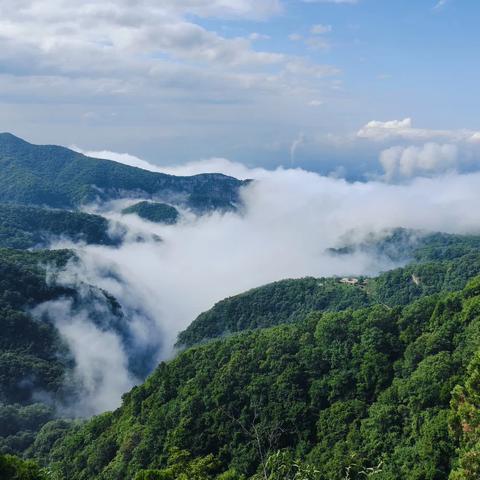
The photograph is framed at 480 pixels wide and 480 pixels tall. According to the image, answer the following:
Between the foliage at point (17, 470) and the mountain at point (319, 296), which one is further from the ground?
the foliage at point (17, 470)

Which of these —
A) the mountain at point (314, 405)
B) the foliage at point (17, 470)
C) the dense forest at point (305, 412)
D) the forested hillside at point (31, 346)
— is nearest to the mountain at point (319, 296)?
the forested hillside at point (31, 346)

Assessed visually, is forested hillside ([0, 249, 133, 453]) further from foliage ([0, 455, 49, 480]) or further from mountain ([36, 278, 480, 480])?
foliage ([0, 455, 49, 480])

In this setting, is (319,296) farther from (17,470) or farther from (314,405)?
(17,470)

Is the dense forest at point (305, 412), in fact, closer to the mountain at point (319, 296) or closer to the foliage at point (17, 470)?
the foliage at point (17, 470)

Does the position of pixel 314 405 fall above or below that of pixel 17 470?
below

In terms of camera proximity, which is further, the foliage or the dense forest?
the dense forest

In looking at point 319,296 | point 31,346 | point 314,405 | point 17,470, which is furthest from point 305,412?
point 31,346

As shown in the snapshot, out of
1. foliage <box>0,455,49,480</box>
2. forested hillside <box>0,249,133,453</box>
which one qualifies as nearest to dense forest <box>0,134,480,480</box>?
foliage <box>0,455,49,480</box>

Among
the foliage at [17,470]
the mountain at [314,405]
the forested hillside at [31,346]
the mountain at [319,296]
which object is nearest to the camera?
the foliage at [17,470]

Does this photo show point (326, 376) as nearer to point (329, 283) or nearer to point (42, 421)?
point (42, 421)
